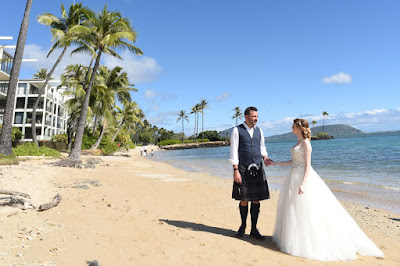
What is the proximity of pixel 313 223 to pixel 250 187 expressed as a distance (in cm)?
105

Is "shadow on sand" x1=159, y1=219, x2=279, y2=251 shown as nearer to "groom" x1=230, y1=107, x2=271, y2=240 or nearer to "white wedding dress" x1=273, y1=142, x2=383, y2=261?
"white wedding dress" x1=273, y1=142, x2=383, y2=261

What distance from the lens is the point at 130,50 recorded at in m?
18.8

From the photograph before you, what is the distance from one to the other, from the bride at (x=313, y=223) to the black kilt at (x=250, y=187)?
0.45m

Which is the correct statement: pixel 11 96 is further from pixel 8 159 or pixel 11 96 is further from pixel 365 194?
pixel 365 194

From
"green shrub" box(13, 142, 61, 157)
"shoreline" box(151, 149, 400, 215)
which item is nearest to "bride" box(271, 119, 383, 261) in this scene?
"shoreline" box(151, 149, 400, 215)

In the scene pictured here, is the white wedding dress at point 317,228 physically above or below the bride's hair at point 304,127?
below

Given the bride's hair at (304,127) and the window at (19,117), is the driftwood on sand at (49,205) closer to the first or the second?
the bride's hair at (304,127)

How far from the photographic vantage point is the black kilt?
4.20 metres

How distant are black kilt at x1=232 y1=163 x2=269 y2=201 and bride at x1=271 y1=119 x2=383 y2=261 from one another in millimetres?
450

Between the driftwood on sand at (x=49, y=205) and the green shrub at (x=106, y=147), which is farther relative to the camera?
the green shrub at (x=106, y=147)

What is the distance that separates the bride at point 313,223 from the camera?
3555 mm

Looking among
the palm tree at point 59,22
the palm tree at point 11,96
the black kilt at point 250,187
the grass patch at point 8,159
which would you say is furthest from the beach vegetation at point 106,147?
the black kilt at point 250,187

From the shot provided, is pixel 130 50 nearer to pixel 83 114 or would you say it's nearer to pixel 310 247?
pixel 83 114

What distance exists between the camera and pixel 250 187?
13.8ft
